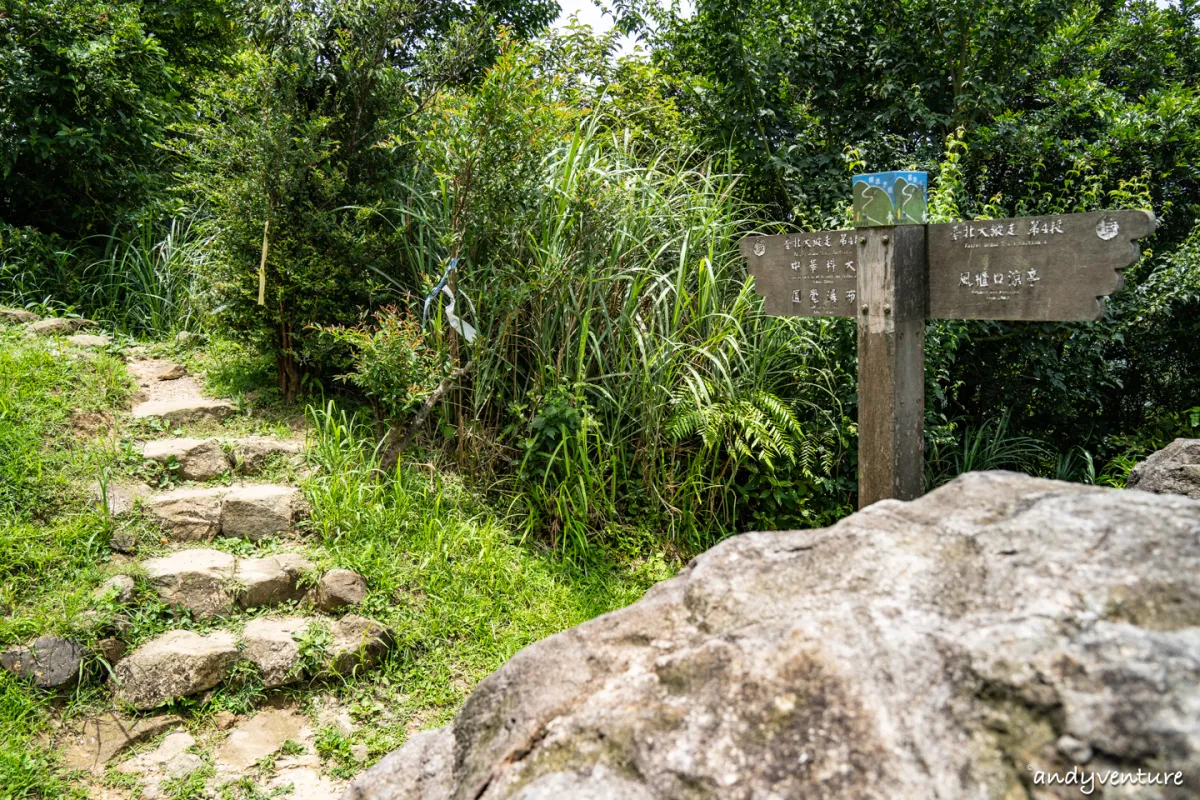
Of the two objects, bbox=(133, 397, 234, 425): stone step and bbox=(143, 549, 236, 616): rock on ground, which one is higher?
bbox=(133, 397, 234, 425): stone step

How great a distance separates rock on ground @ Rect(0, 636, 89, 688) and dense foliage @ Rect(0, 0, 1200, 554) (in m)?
1.71

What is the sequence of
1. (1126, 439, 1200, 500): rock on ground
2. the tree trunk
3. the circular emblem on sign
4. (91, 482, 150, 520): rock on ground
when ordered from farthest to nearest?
1. the tree trunk
2. (91, 482, 150, 520): rock on ground
3. (1126, 439, 1200, 500): rock on ground
4. the circular emblem on sign

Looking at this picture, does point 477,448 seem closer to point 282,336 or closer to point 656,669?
point 282,336

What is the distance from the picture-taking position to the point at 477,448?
14.8 ft

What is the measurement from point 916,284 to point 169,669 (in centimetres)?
307

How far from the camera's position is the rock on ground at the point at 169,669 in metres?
3.09

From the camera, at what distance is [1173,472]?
343 cm

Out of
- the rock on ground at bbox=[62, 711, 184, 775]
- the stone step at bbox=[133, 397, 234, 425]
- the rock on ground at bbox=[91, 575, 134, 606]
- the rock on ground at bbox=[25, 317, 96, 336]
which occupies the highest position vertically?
the rock on ground at bbox=[25, 317, 96, 336]

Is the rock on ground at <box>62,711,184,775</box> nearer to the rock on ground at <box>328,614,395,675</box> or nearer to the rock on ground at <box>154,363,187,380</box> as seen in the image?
the rock on ground at <box>328,614,395,675</box>

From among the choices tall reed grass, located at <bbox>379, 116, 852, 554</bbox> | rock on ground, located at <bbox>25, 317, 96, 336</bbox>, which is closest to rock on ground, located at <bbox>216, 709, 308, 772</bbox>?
tall reed grass, located at <bbox>379, 116, 852, 554</bbox>

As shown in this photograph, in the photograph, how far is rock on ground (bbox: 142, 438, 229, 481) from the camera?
409 cm

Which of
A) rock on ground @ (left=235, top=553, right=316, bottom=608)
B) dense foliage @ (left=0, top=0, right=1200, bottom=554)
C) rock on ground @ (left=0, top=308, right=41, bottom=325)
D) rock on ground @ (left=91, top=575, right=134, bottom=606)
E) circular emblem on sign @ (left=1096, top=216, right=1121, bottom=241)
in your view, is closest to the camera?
circular emblem on sign @ (left=1096, top=216, right=1121, bottom=241)

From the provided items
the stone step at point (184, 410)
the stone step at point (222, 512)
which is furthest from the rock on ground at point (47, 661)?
the stone step at point (184, 410)

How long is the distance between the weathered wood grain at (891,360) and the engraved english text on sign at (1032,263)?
0.10 meters
